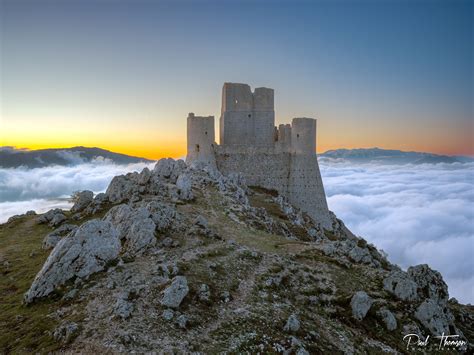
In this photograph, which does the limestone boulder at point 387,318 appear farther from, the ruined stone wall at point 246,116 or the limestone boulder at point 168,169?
the ruined stone wall at point 246,116

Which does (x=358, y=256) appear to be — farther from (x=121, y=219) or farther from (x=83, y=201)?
(x=83, y=201)

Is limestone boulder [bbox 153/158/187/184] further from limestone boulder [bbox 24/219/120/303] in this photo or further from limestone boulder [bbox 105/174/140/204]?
limestone boulder [bbox 24/219/120/303]

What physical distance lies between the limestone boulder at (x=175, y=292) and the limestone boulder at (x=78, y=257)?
5256mm

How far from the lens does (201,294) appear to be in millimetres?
18172

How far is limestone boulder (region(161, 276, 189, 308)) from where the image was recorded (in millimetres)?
16781

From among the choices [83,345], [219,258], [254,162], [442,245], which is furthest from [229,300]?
[442,245]

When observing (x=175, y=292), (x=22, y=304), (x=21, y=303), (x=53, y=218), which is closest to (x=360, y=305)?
(x=175, y=292)

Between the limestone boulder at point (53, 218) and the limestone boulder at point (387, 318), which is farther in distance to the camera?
the limestone boulder at point (53, 218)

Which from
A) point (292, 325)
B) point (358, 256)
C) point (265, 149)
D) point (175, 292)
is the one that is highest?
point (265, 149)

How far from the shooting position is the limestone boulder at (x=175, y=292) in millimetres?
16781

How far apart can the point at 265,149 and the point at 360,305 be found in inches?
1837

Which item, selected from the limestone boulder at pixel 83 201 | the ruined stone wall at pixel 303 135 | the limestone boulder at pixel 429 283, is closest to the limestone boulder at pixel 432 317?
the limestone boulder at pixel 429 283

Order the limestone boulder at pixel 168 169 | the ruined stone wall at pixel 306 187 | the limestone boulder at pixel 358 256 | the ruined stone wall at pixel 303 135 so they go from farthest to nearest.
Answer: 1. the ruined stone wall at pixel 306 187
2. the ruined stone wall at pixel 303 135
3. the limestone boulder at pixel 168 169
4. the limestone boulder at pixel 358 256

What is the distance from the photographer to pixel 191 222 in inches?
1155
